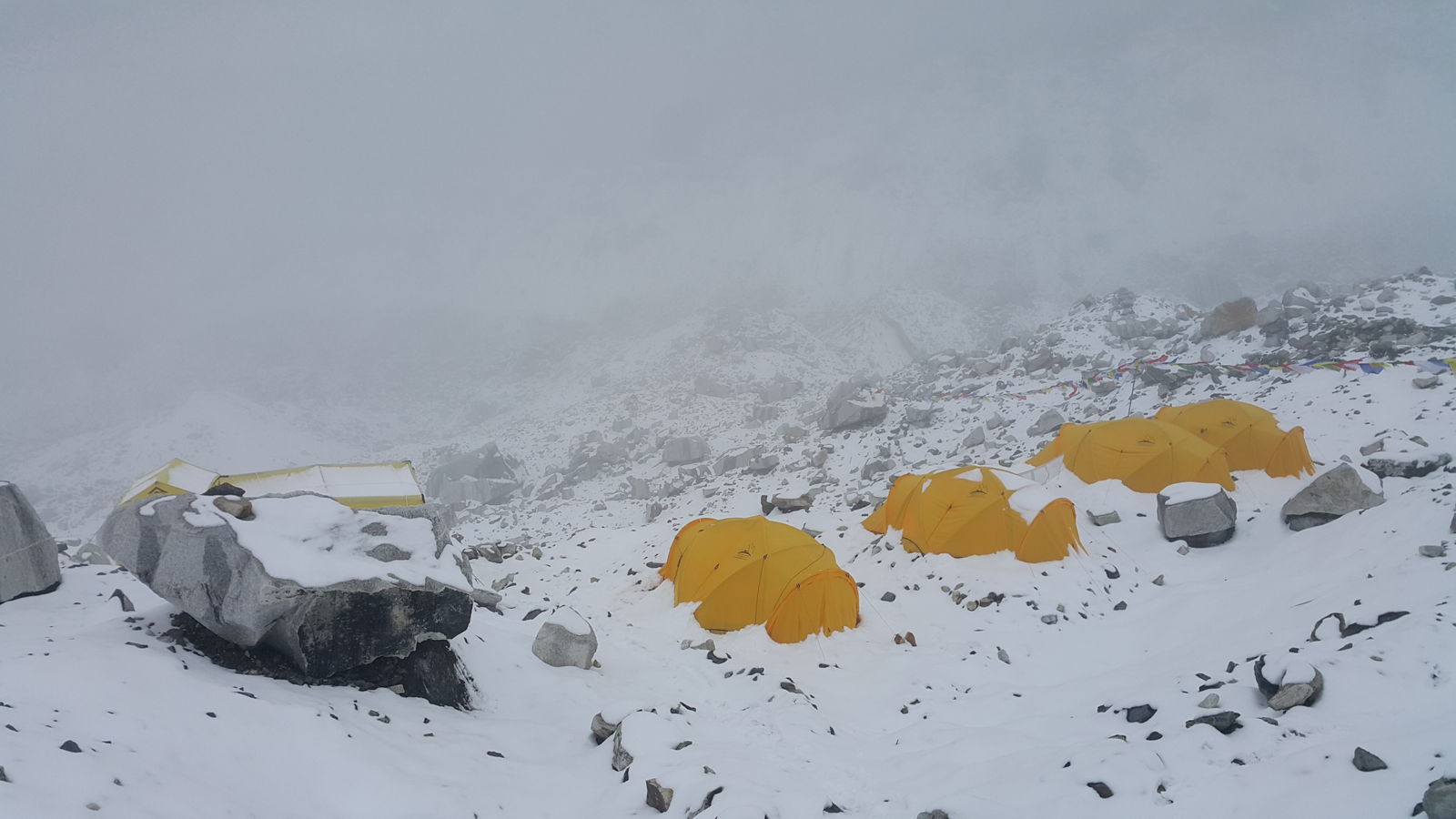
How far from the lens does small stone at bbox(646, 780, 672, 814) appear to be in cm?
539

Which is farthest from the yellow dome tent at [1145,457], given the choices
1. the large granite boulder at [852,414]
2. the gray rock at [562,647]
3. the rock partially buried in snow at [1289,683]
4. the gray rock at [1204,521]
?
the gray rock at [562,647]

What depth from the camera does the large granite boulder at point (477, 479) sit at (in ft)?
111

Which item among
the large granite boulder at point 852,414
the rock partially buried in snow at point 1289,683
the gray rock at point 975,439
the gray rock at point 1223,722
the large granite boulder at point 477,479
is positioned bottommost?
the large granite boulder at point 477,479

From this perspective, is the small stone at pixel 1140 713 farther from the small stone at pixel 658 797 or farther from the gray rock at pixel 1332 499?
the gray rock at pixel 1332 499

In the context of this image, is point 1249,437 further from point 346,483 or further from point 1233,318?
point 346,483

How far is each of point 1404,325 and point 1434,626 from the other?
24166 millimetres

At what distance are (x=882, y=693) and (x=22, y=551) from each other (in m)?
10.8

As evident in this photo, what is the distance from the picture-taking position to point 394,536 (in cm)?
711

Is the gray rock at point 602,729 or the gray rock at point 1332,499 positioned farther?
the gray rock at point 1332,499

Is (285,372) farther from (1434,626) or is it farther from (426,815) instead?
(1434,626)

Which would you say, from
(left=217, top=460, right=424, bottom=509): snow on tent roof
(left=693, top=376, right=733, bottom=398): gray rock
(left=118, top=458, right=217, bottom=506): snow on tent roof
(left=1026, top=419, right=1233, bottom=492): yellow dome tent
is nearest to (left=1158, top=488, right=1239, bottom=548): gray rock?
(left=1026, top=419, right=1233, bottom=492): yellow dome tent

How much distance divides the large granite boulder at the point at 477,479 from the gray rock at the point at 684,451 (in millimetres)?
9300

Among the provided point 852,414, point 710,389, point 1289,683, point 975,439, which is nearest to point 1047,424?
point 975,439

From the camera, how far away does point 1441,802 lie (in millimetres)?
3557
